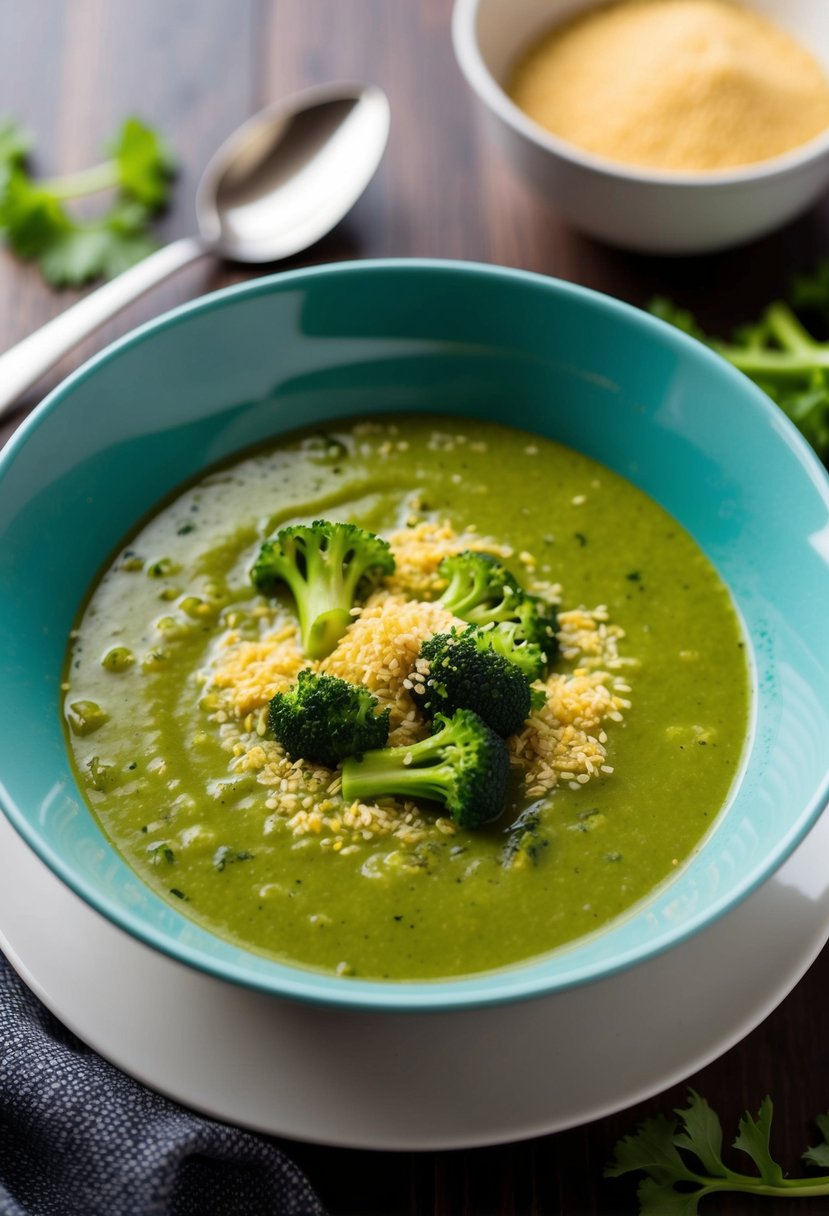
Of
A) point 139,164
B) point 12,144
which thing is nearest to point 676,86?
point 139,164

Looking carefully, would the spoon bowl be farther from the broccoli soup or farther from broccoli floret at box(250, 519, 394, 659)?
broccoli floret at box(250, 519, 394, 659)

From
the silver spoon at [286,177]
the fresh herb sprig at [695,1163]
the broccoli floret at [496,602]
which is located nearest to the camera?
the fresh herb sprig at [695,1163]

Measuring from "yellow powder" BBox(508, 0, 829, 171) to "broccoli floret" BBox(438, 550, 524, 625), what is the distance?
1.48 m

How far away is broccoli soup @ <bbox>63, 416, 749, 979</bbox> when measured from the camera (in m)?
2.68

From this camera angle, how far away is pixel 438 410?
11.5 feet

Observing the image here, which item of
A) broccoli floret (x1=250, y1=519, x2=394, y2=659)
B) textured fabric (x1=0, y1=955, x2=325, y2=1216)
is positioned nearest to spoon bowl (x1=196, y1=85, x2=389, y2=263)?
broccoli floret (x1=250, y1=519, x2=394, y2=659)

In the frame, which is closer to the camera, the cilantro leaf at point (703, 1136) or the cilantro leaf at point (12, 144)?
the cilantro leaf at point (703, 1136)

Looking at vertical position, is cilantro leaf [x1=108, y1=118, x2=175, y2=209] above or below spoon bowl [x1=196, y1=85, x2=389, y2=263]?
above

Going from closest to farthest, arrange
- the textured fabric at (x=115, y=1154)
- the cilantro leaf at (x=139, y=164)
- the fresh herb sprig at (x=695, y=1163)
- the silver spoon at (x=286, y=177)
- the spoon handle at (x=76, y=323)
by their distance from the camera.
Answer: the textured fabric at (x=115, y=1154) → the fresh herb sprig at (x=695, y=1163) → the spoon handle at (x=76, y=323) → the silver spoon at (x=286, y=177) → the cilantro leaf at (x=139, y=164)

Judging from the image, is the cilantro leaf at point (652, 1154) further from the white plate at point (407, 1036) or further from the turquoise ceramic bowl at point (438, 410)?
the turquoise ceramic bowl at point (438, 410)

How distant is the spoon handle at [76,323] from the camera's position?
364 centimetres

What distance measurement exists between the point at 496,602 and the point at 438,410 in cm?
67

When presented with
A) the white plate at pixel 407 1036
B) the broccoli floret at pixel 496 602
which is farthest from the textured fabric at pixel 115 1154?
the broccoli floret at pixel 496 602

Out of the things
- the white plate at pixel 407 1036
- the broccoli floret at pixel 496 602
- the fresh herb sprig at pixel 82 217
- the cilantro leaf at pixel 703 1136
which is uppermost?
the fresh herb sprig at pixel 82 217
